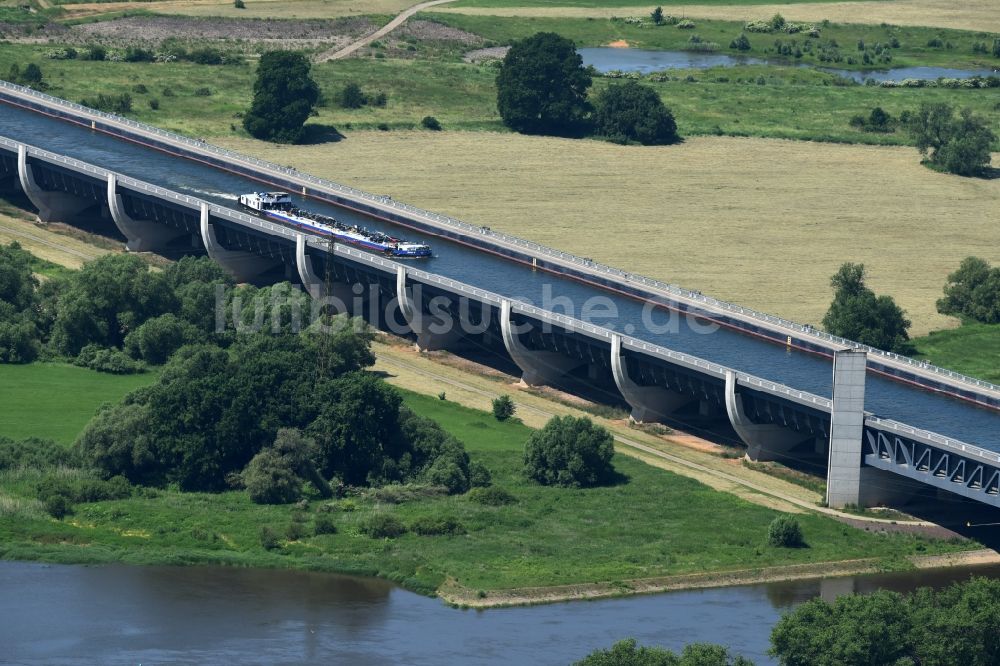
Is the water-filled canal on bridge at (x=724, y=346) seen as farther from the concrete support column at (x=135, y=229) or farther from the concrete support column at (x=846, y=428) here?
the concrete support column at (x=135, y=229)

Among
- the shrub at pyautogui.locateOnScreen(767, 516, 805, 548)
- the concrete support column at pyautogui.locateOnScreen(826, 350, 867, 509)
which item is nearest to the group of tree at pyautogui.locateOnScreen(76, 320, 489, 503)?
the shrub at pyautogui.locateOnScreen(767, 516, 805, 548)

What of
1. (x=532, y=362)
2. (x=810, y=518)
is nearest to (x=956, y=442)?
(x=810, y=518)

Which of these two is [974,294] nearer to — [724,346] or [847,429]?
[724,346]

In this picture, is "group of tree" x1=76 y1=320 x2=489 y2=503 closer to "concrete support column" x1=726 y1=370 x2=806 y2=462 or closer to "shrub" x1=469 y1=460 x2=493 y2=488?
"shrub" x1=469 y1=460 x2=493 y2=488

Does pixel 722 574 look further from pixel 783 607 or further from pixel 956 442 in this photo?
pixel 956 442

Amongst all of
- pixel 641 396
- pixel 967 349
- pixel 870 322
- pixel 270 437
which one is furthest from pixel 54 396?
pixel 967 349

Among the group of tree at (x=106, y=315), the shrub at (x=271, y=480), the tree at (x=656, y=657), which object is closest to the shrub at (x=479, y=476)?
the shrub at (x=271, y=480)
